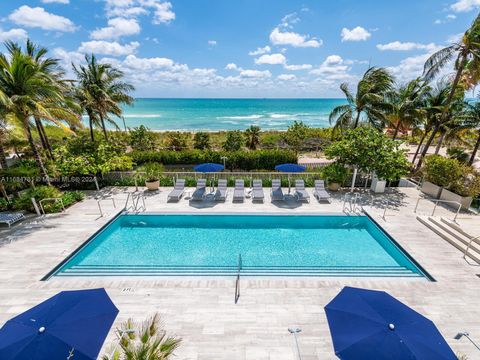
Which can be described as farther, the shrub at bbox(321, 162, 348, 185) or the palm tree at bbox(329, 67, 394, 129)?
the palm tree at bbox(329, 67, 394, 129)

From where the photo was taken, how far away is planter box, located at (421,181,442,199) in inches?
502

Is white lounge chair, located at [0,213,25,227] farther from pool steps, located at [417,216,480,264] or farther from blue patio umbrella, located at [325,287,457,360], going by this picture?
pool steps, located at [417,216,480,264]

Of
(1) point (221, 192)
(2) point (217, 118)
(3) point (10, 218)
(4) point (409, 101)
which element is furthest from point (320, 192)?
(2) point (217, 118)

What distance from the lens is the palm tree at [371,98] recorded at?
1558 centimetres

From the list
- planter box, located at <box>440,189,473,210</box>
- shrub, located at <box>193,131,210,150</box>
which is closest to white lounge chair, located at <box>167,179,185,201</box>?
shrub, located at <box>193,131,210,150</box>

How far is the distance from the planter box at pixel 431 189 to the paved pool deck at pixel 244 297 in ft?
11.5

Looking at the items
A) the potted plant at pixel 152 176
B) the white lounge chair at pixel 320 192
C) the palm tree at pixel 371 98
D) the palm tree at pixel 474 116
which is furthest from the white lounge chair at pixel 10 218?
the palm tree at pixel 474 116

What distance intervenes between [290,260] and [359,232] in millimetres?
3941

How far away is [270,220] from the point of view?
1112 centimetres

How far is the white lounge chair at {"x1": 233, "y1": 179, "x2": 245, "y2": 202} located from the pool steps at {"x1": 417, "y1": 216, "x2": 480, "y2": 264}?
26.5 feet

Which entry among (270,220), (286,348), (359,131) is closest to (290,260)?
(270,220)

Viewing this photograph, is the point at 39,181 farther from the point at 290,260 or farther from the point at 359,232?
the point at 359,232

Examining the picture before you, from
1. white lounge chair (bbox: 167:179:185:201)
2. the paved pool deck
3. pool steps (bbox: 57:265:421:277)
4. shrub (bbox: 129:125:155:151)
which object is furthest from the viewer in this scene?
shrub (bbox: 129:125:155:151)

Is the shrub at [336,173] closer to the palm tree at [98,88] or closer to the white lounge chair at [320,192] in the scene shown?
the white lounge chair at [320,192]
